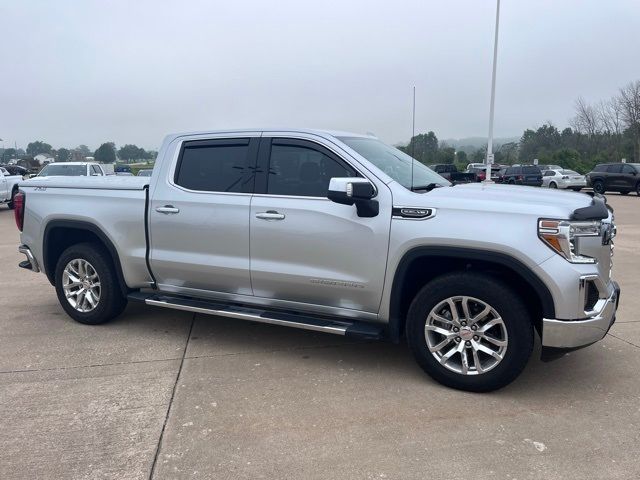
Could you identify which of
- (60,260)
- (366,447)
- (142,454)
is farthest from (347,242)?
(60,260)

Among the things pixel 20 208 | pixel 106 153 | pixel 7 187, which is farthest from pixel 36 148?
pixel 20 208

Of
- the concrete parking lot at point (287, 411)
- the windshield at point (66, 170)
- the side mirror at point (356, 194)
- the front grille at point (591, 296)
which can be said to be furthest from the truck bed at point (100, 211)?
the windshield at point (66, 170)

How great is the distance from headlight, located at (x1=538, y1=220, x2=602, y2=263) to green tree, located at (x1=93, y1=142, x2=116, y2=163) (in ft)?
164

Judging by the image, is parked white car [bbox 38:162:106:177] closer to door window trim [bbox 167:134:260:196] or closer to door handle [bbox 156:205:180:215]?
door window trim [bbox 167:134:260:196]

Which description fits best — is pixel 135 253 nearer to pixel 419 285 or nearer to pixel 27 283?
pixel 419 285

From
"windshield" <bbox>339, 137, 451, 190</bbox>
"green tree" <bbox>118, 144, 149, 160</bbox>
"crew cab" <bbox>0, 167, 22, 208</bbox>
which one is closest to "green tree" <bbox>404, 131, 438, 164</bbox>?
"windshield" <bbox>339, 137, 451, 190</bbox>

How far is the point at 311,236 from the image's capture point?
4332 millimetres

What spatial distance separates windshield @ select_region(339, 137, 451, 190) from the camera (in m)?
4.44

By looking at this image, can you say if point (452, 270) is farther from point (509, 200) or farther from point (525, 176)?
point (525, 176)

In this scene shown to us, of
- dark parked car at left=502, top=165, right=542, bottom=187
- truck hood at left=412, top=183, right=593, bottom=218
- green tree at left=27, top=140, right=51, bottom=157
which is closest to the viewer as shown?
truck hood at left=412, top=183, right=593, bottom=218

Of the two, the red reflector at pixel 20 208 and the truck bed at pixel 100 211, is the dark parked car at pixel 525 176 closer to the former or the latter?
the truck bed at pixel 100 211

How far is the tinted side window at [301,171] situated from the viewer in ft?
14.5

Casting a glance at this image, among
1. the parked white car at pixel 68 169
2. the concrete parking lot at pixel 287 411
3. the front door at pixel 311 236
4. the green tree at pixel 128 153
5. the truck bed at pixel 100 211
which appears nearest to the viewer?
the concrete parking lot at pixel 287 411

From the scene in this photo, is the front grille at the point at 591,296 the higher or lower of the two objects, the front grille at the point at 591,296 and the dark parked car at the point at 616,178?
the lower
